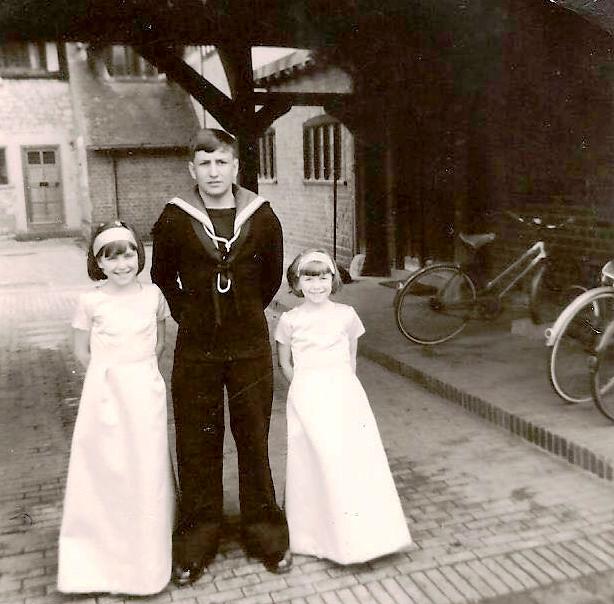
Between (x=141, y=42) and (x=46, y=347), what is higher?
(x=141, y=42)

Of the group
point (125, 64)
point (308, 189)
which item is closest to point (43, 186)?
point (125, 64)

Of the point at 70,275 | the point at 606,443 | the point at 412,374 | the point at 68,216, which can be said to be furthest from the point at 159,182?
the point at 606,443

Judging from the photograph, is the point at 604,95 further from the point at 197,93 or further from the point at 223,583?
the point at 223,583

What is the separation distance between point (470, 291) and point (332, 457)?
4.04 meters

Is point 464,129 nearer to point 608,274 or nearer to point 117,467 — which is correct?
point 608,274

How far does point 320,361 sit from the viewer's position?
11.1 feet

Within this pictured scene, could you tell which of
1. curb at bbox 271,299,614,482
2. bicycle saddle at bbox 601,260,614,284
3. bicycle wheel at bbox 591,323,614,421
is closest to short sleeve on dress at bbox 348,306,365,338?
curb at bbox 271,299,614,482

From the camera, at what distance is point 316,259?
3.34m

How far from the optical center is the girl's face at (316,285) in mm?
3346

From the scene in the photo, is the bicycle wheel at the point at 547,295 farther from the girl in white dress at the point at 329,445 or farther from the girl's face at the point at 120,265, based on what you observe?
the girl's face at the point at 120,265

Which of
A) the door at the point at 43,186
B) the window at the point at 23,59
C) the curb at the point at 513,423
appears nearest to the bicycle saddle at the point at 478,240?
the curb at the point at 513,423

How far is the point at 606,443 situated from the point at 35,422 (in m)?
3.85

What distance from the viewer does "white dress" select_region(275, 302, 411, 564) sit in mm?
3316

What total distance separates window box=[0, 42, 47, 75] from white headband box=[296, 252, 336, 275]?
21.8m
